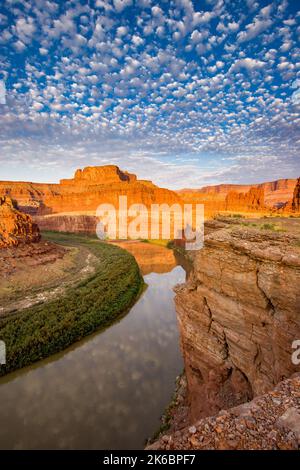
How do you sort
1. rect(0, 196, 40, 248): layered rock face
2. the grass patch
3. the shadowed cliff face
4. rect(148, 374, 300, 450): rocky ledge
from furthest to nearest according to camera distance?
the shadowed cliff face → rect(0, 196, 40, 248): layered rock face → the grass patch → rect(148, 374, 300, 450): rocky ledge

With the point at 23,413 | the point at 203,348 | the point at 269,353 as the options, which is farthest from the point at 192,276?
the point at 23,413

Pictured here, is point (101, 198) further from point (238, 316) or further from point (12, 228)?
point (238, 316)

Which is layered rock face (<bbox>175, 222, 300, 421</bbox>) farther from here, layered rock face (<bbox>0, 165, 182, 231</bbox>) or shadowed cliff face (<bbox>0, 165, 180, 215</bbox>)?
shadowed cliff face (<bbox>0, 165, 180, 215</bbox>)

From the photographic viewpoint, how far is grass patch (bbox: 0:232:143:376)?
16.5 m

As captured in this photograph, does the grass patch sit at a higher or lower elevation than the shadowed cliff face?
lower

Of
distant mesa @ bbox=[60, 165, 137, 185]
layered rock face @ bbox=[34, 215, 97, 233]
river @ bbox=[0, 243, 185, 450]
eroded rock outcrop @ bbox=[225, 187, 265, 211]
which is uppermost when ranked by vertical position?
distant mesa @ bbox=[60, 165, 137, 185]

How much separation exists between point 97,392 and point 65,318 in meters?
7.80

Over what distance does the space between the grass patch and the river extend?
779 mm

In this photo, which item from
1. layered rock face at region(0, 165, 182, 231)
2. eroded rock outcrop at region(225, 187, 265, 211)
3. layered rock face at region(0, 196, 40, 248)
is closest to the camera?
layered rock face at region(0, 196, 40, 248)

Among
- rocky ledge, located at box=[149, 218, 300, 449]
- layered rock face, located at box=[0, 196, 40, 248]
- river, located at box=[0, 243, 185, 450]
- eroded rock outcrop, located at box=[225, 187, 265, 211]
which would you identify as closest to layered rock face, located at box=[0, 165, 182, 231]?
eroded rock outcrop, located at box=[225, 187, 265, 211]

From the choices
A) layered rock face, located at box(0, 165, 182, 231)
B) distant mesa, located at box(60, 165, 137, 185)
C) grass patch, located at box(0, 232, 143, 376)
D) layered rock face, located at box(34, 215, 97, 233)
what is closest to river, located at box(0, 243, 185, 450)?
grass patch, located at box(0, 232, 143, 376)

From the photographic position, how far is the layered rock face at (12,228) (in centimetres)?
3338

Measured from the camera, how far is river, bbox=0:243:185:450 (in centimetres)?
1097

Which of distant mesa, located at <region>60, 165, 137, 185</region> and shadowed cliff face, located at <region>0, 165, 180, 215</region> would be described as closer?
shadowed cliff face, located at <region>0, 165, 180, 215</region>
